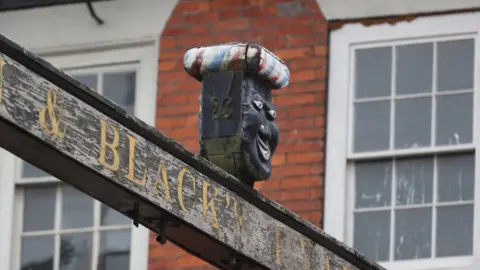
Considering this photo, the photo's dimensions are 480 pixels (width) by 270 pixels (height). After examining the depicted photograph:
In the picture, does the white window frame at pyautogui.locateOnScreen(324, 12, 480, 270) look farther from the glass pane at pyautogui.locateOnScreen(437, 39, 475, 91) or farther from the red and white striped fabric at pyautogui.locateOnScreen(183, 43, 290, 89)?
the red and white striped fabric at pyautogui.locateOnScreen(183, 43, 290, 89)

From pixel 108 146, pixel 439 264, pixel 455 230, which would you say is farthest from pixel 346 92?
pixel 108 146

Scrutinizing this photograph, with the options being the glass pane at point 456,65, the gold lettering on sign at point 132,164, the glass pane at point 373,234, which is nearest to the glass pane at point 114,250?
the glass pane at point 373,234

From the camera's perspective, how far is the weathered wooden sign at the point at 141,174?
6.41 m

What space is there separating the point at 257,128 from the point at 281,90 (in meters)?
5.62

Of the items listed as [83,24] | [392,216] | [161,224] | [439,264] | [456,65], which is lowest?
[161,224]

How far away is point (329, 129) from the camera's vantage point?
12.8 meters

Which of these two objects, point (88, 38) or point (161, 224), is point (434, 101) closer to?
point (88, 38)

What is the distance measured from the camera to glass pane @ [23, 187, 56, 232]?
13.5 metres

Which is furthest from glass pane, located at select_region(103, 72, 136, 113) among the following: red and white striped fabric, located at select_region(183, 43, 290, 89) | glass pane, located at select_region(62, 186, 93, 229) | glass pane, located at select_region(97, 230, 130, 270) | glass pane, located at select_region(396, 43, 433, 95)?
red and white striped fabric, located at select_region(183, 43, 290, 89)

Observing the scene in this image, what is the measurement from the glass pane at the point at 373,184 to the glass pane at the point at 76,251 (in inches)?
76.5

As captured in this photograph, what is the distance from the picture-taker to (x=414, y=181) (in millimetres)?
12547

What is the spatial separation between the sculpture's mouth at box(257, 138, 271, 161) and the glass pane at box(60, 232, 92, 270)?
5905 millimetres

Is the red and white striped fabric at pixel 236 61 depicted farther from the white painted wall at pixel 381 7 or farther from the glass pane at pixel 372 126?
the white painted wall at pixel 381 7

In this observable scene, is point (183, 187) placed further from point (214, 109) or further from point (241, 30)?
point (241, 30)
